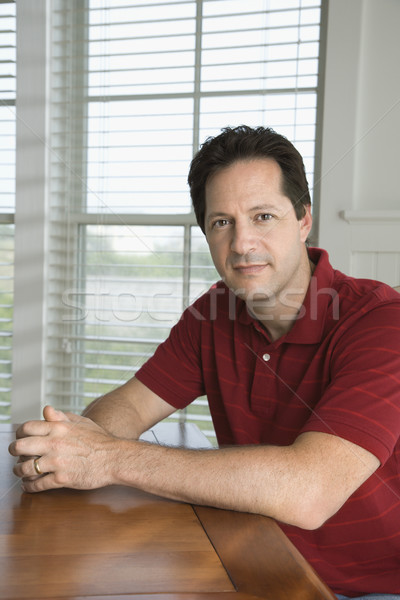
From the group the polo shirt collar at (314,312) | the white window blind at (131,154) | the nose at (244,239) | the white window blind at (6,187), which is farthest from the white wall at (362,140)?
the white window blind at (6,187)

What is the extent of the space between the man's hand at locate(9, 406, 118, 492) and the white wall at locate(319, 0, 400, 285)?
4.58 ft

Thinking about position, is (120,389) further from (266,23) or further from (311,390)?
(266,23)

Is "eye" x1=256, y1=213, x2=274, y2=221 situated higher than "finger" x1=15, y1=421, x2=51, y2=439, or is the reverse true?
"eye" x1=256, y1=213, x2=274, y2=221

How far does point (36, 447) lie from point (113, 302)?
153cm

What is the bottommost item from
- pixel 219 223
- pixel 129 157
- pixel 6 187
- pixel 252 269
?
pixel 252 269

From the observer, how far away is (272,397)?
1.16m

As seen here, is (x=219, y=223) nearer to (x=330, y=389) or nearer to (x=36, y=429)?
(x=330, y=389)

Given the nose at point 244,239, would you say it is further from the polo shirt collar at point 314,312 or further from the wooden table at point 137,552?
the wooden table at point 137,552

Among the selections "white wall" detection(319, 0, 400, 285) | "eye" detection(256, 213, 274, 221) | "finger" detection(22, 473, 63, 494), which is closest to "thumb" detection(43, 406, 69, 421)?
"finger" detection(22, 473, 63, 494)

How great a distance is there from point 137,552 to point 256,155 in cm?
90

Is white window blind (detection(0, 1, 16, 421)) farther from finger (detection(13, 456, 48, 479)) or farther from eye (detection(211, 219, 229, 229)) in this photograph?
finger (detection(13, 456, 48, 479))

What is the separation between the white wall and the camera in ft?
6.62

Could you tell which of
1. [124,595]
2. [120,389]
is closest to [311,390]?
[120,389]

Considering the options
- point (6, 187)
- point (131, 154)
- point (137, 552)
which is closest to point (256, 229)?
point (137, 552)
